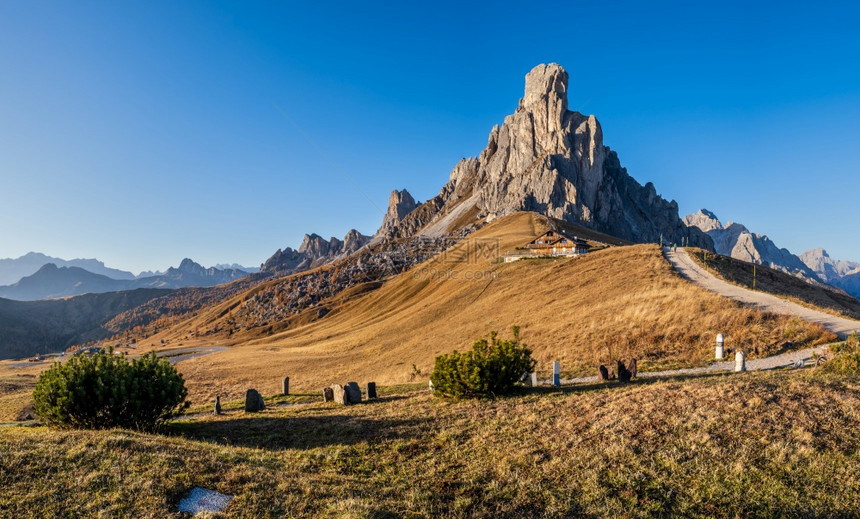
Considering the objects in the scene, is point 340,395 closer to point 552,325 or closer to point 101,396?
point 101,396

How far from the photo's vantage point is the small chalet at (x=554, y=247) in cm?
7688

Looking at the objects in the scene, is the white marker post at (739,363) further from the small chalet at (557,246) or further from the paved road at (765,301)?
the small chalet at (557,246)

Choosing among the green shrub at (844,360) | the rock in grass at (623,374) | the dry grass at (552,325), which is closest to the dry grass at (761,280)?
the dry grass at (552,325)

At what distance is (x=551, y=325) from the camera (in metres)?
38.1

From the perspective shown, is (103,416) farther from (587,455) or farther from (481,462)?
(587,455)

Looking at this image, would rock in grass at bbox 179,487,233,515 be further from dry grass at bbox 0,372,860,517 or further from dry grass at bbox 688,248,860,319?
dry grass at bbox 688,248,860,319

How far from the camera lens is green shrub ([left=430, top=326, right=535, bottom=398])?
17938 millimetres

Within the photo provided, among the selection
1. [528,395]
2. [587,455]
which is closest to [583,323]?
[528,395]

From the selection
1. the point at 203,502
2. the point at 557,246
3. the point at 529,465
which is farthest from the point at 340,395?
the point at 557,246

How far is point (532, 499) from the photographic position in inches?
342

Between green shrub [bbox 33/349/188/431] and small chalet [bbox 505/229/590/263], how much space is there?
229 feet

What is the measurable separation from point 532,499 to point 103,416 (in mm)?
17303

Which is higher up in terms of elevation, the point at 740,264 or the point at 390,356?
the point at 740,264

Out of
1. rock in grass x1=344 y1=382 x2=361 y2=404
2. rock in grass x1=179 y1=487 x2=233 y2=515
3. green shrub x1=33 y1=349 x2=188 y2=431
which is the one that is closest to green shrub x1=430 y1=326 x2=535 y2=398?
rock in grass x1=344 y1=382 x2=361 y2=404
